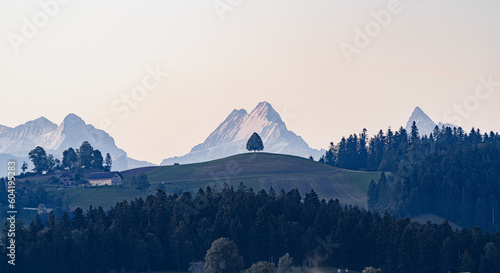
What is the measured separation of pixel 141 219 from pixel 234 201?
19671 mm

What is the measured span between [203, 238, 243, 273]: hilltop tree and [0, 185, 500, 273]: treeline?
9.32 m

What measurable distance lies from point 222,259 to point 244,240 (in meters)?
17.1

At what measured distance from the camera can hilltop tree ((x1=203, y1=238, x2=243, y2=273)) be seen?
124625 millimetres

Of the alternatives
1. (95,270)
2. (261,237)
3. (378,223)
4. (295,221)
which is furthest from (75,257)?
(378,223)

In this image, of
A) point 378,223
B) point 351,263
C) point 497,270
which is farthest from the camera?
point 378,223

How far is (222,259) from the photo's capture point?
125 meters

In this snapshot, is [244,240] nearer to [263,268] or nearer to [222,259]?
[222,259]

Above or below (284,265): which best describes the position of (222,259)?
above

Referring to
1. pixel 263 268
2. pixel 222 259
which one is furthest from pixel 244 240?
pixel 263 268

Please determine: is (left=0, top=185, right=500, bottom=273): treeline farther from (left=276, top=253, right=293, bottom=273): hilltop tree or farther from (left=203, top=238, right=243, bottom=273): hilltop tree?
(left=276, top=253, right=293, bottom=273): hilltop tree

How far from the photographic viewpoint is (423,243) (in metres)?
132

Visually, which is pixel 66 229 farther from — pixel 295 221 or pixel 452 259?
pixel 452 259

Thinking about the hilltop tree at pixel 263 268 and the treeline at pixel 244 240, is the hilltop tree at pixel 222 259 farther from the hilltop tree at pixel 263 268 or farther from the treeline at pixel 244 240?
the treeline at pixel 244 240

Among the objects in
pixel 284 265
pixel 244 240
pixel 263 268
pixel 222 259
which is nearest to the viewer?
pixel 263 268
